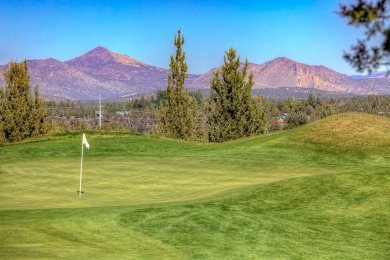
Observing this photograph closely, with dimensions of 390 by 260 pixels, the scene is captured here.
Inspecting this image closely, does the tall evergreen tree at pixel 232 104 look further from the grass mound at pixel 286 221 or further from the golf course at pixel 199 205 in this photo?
the grass mound at pixel 286 221

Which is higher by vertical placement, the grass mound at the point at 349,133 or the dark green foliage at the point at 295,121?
the grass mound at the point at 349,133

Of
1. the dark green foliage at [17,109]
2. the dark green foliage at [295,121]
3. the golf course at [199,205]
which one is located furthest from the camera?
the dark green foliage at [295,121]

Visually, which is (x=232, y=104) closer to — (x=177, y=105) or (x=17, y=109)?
(x=177, y=105)

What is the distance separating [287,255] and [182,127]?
258ft

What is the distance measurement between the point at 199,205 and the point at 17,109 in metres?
72.1

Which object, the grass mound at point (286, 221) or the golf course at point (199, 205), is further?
the grass mound at point (286, 221)

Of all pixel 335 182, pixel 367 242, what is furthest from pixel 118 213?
pixel 335 182

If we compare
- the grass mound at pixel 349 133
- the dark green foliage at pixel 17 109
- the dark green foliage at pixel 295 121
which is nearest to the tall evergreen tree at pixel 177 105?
the dark green foliage at pixel 17 109

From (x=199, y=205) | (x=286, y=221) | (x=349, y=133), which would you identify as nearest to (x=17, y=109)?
(x=349, y=133)

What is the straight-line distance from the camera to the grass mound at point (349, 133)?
40594 millimetres

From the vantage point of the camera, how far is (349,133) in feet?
140

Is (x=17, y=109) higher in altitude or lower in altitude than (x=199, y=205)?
higher

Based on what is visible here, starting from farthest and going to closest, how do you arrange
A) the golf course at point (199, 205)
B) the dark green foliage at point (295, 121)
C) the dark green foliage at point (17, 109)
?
the dark green foliage at point (295, 121) < the dark green foliage at point (17, 109) < the golf course at point (199, 205)

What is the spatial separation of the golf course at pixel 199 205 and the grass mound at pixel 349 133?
1.03 ft
